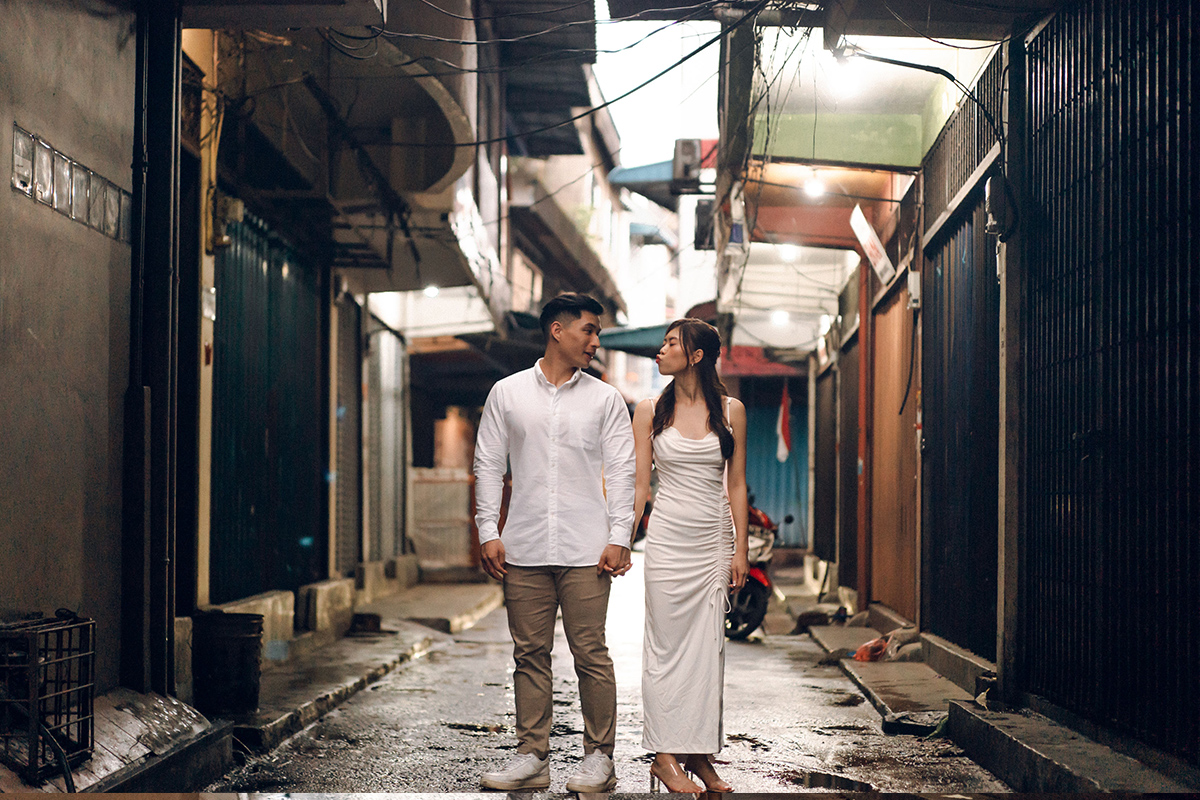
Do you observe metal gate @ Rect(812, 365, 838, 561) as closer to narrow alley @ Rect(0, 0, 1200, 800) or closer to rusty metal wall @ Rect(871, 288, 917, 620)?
rusty metal wall @ Rect(871, 288, 917, 620)

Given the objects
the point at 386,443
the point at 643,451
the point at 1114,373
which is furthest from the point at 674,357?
the point at 386,443

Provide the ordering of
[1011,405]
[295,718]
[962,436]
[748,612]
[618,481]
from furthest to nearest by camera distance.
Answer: [748,612]
[962,436]
[295,718]
[1011,405]
[618,481]

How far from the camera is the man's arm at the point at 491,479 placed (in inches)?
204

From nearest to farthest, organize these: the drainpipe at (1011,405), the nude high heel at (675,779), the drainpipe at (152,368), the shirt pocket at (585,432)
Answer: the nude high heel at (675,779)
the shirt pocket at (585,432)
the drainpipe at (152,368)
the drainpipe at (1011,405)

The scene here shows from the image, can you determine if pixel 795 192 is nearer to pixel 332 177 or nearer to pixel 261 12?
pixel 332 177

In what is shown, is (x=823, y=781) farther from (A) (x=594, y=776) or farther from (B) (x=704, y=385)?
(B) (x=704, y=385)

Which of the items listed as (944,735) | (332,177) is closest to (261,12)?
(332,177)

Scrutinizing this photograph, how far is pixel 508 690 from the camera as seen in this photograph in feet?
30.1

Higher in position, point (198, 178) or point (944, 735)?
point (198, 178)

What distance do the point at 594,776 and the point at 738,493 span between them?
1.46 metres

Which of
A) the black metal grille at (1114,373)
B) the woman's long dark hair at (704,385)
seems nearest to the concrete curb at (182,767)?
the woman's long dark hair at (704,385)

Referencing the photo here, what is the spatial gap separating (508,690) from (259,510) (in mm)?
3330

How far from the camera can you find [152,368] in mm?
6605

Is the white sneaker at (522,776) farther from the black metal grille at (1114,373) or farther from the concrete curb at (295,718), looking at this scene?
the black metal grille at (1114,373)
